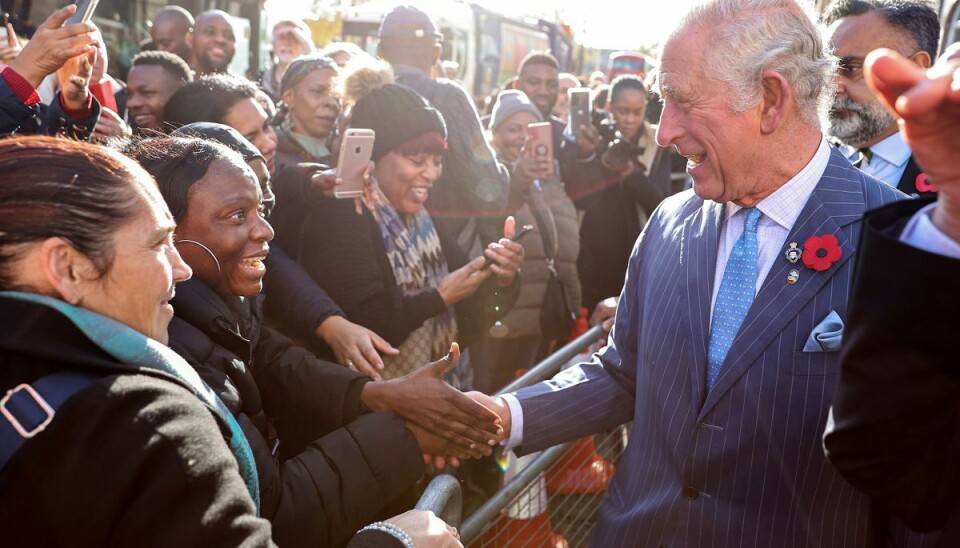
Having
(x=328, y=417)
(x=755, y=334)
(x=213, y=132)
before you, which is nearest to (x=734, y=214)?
(x=755, y=334)

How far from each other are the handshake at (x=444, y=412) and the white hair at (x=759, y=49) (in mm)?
1045

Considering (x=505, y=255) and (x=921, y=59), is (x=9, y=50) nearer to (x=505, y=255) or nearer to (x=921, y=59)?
(x=505, y=255)

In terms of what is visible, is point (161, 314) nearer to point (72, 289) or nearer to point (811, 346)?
point (72, 289)

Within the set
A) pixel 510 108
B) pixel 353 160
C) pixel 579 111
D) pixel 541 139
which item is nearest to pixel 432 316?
pixel 353 160

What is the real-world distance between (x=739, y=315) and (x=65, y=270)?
4.80ft

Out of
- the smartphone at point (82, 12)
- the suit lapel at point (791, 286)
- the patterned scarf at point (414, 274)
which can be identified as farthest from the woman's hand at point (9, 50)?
the suit lapel at point (791, 286)

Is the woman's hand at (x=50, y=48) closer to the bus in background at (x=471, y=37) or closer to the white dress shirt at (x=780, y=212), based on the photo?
the white dress shirt at (x=780, y=212)

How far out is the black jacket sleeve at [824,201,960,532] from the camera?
106cm

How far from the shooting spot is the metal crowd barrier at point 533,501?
2408 millimetres

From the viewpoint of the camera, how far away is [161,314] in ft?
5.19

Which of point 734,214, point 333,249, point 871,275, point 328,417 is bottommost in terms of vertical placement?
point 328,417

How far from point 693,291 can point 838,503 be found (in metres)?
0.59

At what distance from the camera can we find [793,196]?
2014mm

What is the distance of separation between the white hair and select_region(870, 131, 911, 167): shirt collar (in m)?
1.31
